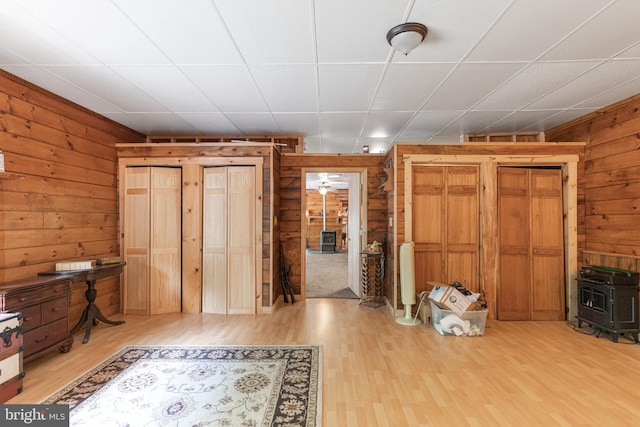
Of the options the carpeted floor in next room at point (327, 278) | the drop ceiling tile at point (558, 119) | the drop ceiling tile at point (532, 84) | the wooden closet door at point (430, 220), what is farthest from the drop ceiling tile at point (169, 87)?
the drop ceiling tile at point (558, 119)

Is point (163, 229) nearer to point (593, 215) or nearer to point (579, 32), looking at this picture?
point (579, 32)

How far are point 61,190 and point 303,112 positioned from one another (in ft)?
9.42

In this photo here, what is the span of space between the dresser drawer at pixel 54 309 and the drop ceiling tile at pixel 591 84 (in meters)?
5.38

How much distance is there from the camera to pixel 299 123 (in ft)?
13.6

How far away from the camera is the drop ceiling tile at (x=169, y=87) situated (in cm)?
268

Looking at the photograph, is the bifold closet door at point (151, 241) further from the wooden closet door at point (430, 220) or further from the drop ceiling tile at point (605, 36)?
the drop ceiling tile at point (605, 36)

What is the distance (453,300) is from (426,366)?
102 centimetres

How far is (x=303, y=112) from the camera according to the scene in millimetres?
3701

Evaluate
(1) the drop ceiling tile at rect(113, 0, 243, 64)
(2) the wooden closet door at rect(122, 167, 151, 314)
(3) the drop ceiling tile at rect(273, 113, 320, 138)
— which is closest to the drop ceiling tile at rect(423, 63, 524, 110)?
(3) the drop ceiling tile at rect(273, 113, 320, 138)

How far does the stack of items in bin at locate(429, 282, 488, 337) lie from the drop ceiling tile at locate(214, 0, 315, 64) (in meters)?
2.90

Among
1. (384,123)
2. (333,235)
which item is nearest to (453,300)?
(384,123)

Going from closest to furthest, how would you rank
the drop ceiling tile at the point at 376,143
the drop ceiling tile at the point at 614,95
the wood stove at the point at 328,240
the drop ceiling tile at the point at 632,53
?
the drop ceiling tile at the point at 632,53, the drop ceiling tile at the point at 614,95, the drop ceiling tile at the point at 376,143, the wood stove at the point at 328,240

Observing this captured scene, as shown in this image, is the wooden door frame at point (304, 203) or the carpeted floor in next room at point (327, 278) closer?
the wooden door frame at point (304, 203)

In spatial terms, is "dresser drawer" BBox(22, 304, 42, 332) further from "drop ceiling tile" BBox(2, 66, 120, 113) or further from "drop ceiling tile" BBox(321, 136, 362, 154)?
"drop ceiling tile" BBox(321, 136, 362, 154)
